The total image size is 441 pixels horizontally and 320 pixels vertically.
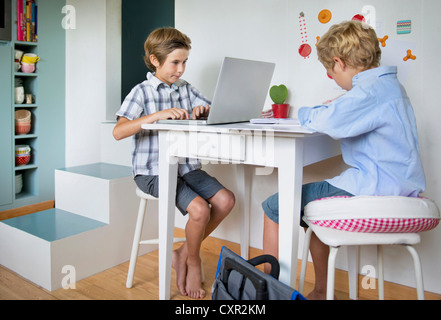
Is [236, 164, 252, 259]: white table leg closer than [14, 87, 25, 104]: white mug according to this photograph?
Yes

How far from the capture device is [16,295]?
1546 millimetres

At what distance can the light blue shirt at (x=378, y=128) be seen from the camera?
1060mm

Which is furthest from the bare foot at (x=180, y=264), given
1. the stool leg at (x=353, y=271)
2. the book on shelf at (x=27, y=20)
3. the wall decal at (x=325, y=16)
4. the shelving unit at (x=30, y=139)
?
the book on shelf at (x=27, y=20)

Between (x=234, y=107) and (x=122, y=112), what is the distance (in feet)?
1.46

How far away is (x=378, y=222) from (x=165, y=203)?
70 cm

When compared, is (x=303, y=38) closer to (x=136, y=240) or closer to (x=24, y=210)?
(x=136, y=240)

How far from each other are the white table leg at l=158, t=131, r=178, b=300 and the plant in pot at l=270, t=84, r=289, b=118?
57 cm

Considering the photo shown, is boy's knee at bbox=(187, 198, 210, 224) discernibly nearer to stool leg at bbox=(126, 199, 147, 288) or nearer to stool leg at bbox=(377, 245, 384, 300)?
stool leg at bbox=(126, 199, 147, 288)

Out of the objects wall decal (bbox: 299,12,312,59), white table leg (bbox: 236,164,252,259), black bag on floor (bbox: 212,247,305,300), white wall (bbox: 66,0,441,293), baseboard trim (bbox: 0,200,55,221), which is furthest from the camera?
baseboard trim (bbox: 0,200,55,221)

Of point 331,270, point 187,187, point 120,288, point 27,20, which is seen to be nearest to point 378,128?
point 331,270

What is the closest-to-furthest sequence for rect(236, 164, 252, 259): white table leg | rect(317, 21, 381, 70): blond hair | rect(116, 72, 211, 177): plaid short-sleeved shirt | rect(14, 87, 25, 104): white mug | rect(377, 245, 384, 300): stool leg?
rect(317, 21, 381, 70): blond hair, rect(377, 245, 384, 300): stool leg, rect(116, 72, 211, 177): plaid short-sleeved shirt, rect(236, 164, 252, 259): white table leg, rect(14, 87, 25, 104): white mug

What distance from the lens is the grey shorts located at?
1493mm

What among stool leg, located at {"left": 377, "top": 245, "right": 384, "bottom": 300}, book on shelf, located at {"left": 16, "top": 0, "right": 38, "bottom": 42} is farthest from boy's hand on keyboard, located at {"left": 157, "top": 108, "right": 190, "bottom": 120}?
book on shelf, located at {"left": 16, "top": 0, "right": 38, "bottom": 42}

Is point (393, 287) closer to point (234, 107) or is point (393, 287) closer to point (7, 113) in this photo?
point (234, 107)
